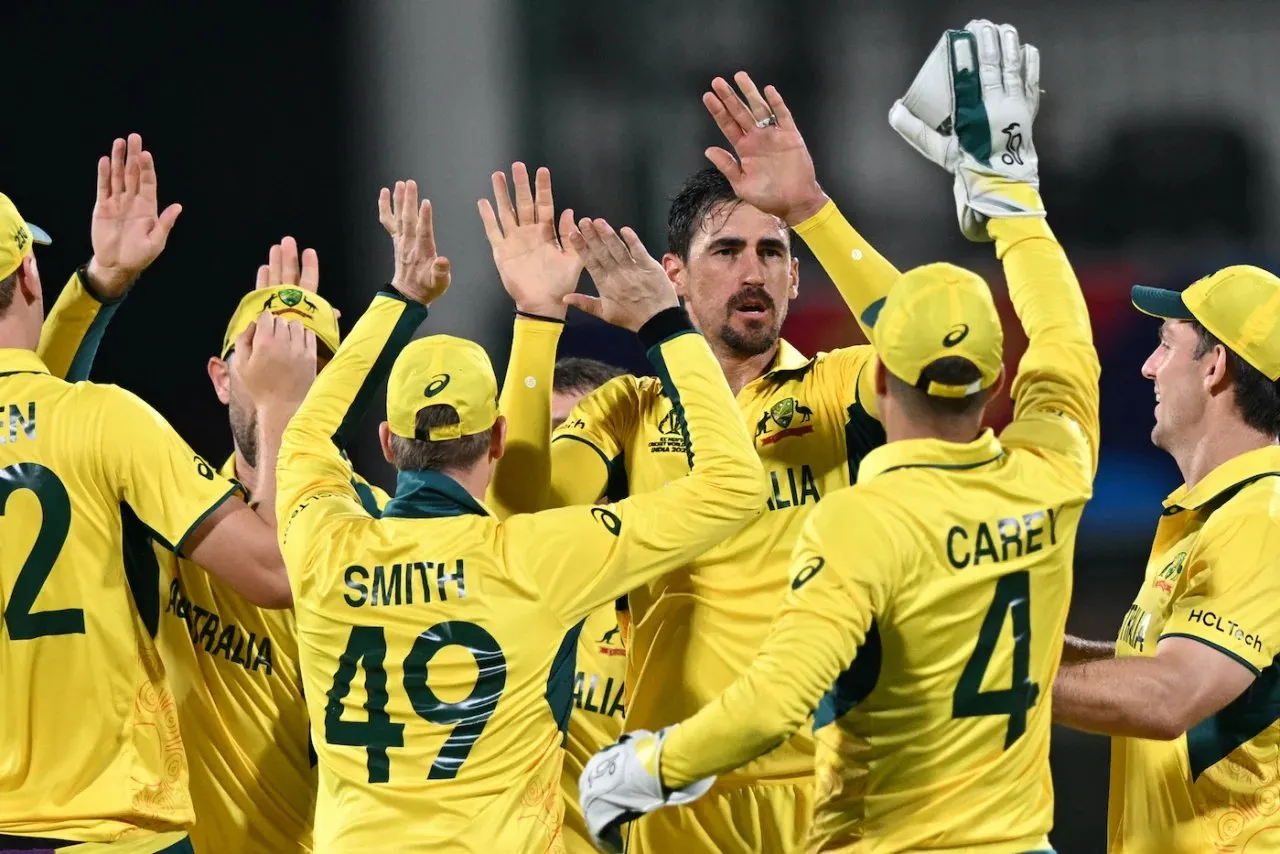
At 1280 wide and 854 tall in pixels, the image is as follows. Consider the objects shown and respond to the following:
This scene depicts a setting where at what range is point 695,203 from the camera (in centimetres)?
450

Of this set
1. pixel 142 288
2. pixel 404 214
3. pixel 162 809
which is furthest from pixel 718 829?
pixel 142 288

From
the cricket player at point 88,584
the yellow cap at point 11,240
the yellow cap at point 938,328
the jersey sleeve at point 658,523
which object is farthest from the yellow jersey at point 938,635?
the yellow cap at point 11,240

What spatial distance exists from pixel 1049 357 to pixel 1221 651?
29.9 inches

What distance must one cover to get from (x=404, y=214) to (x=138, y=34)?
4.68 metres

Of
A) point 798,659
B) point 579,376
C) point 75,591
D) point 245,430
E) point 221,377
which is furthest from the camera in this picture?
point 579,376

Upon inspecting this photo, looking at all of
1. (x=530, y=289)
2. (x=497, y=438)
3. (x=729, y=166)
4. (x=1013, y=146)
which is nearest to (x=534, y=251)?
(x=530, y=289)

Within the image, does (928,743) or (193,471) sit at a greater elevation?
(193,471)

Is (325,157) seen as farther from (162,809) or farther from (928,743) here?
(928,743)

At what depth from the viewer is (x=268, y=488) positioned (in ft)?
12.8

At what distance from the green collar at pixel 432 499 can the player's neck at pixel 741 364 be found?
1.10 m

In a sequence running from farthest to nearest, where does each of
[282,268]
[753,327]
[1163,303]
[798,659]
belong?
[282,268], [753,327], [1163,303], [798,659]

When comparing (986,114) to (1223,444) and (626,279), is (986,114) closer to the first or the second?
(626,279)

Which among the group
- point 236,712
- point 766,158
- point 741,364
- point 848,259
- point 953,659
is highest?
point 766,158

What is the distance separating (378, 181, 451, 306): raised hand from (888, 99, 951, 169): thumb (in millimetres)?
1247
